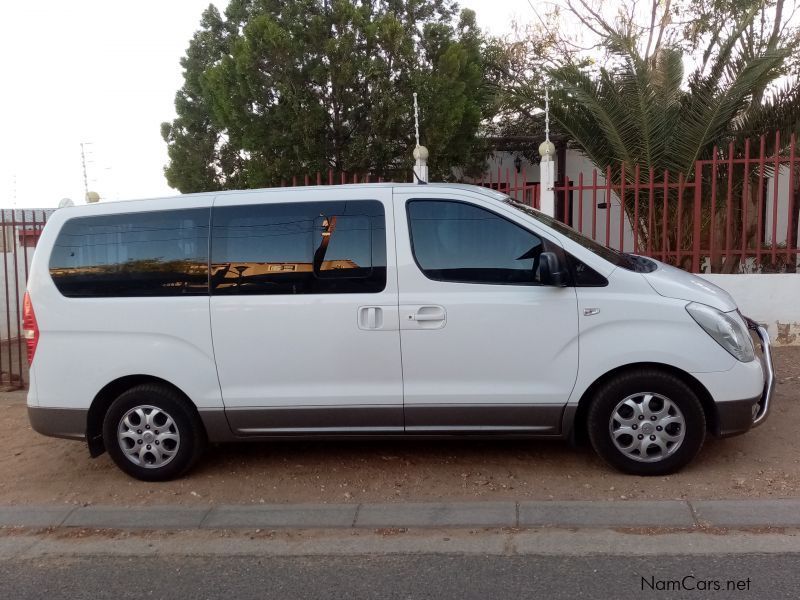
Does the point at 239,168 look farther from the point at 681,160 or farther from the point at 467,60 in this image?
the point at 681,160

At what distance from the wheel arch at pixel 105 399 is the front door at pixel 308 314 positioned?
0.41 meters

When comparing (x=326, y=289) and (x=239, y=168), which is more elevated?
(x=239, y=168)

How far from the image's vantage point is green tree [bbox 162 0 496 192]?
12.0m

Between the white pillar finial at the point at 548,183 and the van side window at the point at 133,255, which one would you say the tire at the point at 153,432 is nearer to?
the van side window at the point at 133,255

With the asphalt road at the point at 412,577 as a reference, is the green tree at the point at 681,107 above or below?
above

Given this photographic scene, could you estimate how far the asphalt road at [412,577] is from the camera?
3414 mm

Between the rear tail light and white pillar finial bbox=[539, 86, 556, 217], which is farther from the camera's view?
white pillar finial bbox=[539, 86, 556, 217]

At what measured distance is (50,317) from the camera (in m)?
4.84

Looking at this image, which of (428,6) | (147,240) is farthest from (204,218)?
(428,6)

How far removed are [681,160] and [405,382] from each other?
6659mm

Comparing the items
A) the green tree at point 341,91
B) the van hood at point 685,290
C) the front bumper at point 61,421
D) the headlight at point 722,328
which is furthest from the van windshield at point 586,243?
the green tree at point 341,91

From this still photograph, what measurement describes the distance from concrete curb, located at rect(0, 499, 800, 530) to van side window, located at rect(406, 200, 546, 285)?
1.39 meters

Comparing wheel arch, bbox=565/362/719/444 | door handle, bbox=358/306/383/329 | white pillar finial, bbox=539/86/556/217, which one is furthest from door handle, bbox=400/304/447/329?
white pillar finial, bbox=539/86/556/217

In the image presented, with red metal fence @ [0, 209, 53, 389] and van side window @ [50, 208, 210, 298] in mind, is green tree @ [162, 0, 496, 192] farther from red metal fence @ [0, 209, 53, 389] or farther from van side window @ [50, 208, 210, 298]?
van side window @ [50, 208, 210, 298]
